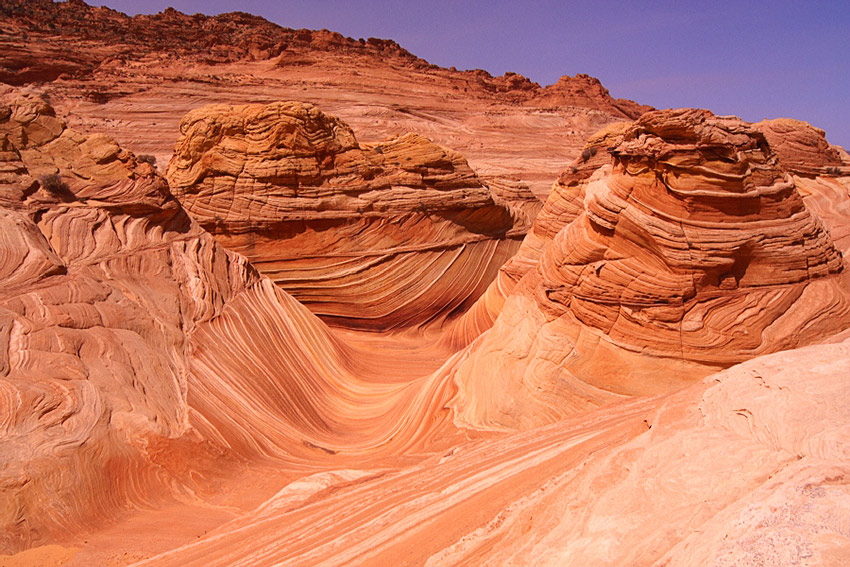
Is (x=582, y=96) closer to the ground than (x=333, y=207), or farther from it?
farther from it

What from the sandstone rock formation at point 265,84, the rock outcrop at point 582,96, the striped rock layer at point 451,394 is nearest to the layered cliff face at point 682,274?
the striped rock layer at point 451,394

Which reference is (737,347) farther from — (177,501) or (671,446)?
(177,501)

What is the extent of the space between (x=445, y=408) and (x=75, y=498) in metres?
3.37

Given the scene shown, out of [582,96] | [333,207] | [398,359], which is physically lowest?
[398,359]

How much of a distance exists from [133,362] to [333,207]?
5782mm

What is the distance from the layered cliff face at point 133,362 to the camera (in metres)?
4.43

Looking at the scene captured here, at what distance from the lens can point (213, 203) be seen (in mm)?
10406

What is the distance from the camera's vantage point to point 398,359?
9.76 m

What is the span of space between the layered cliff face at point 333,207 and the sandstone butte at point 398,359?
0.17ft

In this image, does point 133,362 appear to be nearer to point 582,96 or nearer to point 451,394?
point 451,394

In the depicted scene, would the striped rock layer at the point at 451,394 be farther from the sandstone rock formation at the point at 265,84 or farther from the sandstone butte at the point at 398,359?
the sandstone rock formation at the point at 265,84

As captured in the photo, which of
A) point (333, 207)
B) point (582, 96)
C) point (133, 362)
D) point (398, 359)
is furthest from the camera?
point (582, 96)

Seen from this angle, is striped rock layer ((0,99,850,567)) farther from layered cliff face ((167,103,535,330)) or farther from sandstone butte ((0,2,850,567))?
layered cliff face ((167,103,535,330))

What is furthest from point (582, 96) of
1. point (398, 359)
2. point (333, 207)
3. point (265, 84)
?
point (398, 359)
